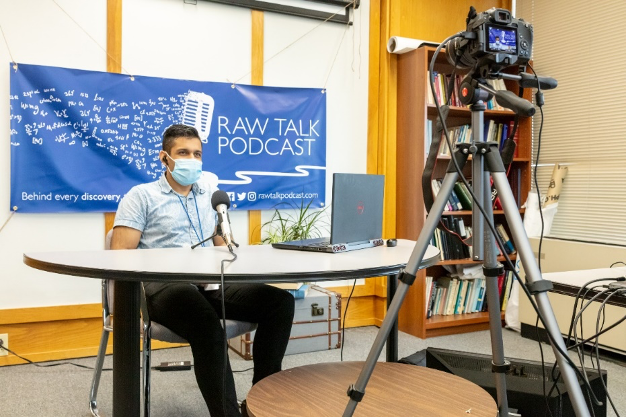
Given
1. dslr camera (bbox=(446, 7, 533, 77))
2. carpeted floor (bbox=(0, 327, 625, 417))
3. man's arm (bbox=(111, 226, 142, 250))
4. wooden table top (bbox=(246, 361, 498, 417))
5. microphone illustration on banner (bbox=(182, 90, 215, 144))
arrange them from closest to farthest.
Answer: wooden table top (bbox=(246, 361, 498, 417)), dslr camera (bbox=(446, 7, 533, 77)), man's arm (bbox=(111, 226, 142, 250)), carpeted floor (bbox=(0, 327, 625, 417)), microphone illustration on banner (bbox=(182, 90, 215, 144))

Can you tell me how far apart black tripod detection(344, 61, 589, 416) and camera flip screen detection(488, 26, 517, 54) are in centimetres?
7

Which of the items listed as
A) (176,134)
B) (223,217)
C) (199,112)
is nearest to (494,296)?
(223,217)

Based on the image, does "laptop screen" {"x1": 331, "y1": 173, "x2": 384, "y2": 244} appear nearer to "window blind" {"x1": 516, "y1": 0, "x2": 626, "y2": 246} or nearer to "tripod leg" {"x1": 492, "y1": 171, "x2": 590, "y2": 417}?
"tripod leg" {"x1": 492, "y1": 171, "x2": 590, "y2": 417}

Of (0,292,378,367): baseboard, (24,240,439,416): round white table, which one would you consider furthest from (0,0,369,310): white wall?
(24,240,439,416): round white table

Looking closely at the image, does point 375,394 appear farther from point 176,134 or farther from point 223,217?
point 176,134

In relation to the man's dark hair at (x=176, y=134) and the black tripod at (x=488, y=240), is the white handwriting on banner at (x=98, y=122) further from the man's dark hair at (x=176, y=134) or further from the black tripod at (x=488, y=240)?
the black tripod at (x=488, y=240)

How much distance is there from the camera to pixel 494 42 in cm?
130

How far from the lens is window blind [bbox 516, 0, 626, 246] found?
132 cm

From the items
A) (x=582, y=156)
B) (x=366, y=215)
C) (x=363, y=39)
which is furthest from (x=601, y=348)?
(x=363, y=39)

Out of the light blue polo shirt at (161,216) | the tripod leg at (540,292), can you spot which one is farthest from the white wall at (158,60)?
the tripod leg at (540,292)

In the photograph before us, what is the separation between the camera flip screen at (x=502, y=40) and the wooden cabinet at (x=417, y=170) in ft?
6.64

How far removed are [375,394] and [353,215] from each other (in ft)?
2.50

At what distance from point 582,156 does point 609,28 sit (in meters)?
1.10

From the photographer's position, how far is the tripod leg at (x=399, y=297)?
114cm
